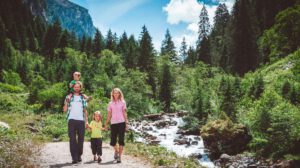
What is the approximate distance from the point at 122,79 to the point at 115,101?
3577 centimetres

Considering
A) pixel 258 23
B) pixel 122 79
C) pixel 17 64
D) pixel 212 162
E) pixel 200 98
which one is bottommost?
pixel 212 162

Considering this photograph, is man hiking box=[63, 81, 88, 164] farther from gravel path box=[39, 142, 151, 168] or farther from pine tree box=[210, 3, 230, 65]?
pine tree box=[210, 3, 230, 65]

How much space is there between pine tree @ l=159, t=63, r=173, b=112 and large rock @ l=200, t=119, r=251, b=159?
26.2 meters

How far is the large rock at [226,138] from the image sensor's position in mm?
24219

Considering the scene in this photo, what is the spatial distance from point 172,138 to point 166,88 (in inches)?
928

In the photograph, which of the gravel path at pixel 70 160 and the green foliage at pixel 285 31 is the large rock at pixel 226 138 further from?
the green foliage at pixel 285 31

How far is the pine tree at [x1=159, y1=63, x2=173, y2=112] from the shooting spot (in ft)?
172

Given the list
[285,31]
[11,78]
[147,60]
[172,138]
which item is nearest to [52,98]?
[172,138]

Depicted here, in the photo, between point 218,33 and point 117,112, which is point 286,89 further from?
point 218,33

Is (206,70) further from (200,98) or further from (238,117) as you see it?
(238,117)

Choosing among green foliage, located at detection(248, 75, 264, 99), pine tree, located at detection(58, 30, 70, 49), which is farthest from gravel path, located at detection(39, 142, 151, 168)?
pine tree, located at detection(58, 30, 70, 49)

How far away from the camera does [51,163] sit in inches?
425

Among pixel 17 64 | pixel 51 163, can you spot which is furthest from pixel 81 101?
pixel 17 64

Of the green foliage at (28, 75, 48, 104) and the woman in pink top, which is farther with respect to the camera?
the green foliage at (28, 75, 48, 104)
